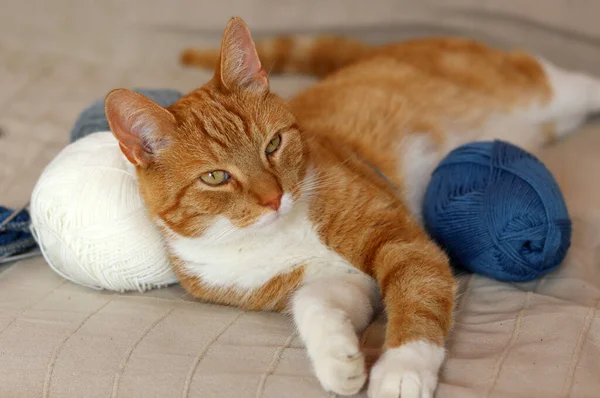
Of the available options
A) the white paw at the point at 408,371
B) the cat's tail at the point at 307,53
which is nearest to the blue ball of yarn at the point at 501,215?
the white paw at the point at 408,371

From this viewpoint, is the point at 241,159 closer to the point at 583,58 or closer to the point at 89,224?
the point at 89,224

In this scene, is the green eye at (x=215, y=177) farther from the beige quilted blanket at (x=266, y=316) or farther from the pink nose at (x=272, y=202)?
the beige quilted blanket at (x=266, y=316)

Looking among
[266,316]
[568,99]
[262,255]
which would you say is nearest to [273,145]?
[262,255]

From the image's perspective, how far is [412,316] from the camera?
1.61 m

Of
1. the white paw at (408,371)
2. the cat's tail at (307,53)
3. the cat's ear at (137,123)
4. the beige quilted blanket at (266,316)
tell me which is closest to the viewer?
the white paw at (408,371)

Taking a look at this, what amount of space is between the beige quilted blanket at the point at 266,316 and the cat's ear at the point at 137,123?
1.55 feet

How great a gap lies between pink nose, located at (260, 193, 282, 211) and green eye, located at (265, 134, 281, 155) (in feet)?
0.56

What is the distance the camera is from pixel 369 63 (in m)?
2.92

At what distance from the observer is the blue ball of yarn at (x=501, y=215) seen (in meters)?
1.86

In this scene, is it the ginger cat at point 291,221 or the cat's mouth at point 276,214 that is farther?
the cat's mouth at point 276,214

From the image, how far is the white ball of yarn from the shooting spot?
6.35 feet

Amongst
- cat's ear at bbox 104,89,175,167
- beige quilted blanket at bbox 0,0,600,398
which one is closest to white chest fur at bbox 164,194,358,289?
beige quilted blanket at bbox 0,0,600,398

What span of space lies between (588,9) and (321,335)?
2.45m

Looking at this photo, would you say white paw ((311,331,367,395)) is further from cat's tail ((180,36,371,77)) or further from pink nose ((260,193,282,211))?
cat's tail ((180,36,371,77))
